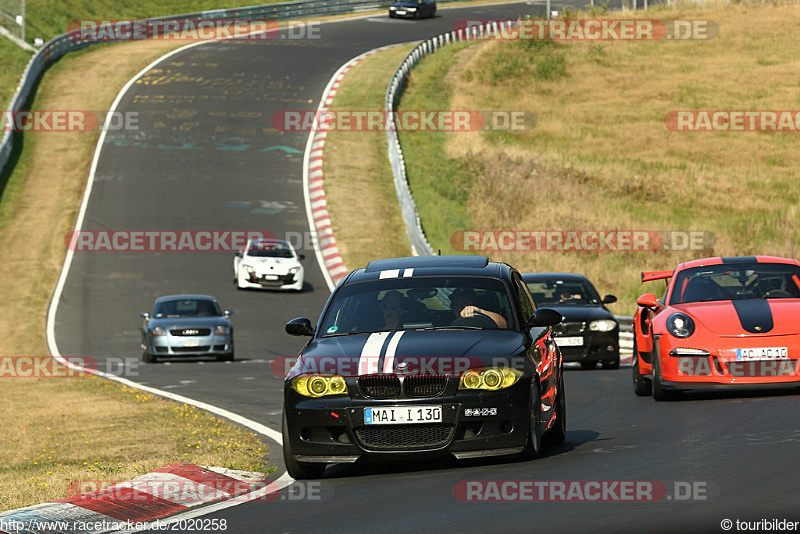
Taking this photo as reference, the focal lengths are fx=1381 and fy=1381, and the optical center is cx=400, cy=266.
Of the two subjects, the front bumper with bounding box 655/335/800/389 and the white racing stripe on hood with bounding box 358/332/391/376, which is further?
the front bumper with bounding box 655/335/800/389

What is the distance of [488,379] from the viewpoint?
9625mm

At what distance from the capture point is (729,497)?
7930 millimetres

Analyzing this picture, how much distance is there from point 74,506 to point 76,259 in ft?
92.5

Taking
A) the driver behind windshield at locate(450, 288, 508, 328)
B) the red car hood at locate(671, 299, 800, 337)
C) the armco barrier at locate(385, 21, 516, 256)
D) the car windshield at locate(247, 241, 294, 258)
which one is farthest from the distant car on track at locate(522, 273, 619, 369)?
the car windshield at locate(247, 241, 294, 258)

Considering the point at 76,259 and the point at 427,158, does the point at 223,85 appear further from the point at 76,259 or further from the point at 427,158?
→ the point at 76,259

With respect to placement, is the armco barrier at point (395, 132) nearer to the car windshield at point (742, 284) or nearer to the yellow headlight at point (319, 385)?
the car windshield at point (742, 284)

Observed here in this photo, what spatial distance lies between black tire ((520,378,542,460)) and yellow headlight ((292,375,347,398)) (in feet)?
4.41

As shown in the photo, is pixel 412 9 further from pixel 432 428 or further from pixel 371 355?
pixel 432 428

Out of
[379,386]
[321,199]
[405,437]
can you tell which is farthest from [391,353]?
[321,199]

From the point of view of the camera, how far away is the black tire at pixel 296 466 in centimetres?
994

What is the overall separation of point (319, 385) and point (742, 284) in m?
6.82

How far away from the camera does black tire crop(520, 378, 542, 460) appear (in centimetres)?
984

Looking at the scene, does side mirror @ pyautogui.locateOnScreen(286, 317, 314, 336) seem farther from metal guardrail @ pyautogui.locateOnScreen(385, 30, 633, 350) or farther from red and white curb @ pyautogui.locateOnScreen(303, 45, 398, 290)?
red and white curb @ pyautogui.locateOnScreen(303, 45, 398, 290)

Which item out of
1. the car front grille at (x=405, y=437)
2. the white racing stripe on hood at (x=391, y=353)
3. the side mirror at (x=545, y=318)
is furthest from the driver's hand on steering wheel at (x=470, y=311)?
the car front grille at (x=405, y=437)
